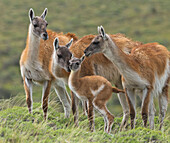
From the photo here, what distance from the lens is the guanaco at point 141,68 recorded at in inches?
328

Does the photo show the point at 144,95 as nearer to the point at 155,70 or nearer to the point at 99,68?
the point at 155,70

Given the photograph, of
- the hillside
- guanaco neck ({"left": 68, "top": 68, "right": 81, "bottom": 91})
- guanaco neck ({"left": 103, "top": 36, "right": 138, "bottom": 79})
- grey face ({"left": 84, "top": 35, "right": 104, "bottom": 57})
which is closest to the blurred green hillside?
the hillside

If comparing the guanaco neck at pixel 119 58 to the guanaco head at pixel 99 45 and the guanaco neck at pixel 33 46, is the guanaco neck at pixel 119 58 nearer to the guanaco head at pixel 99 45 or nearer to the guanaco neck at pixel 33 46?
the guanaco head at pixel 99 45

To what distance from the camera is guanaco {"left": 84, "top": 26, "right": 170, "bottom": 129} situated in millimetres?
8344

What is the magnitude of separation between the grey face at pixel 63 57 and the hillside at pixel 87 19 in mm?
22159

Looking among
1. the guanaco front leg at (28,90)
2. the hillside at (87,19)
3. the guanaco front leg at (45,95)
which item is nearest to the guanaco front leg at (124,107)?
the guanaco front leg at (45,95)

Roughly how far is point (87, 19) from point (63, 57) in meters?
34.7

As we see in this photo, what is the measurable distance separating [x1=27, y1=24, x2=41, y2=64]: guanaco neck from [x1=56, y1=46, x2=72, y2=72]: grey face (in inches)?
33.0

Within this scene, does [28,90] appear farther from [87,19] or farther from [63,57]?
[87,19]

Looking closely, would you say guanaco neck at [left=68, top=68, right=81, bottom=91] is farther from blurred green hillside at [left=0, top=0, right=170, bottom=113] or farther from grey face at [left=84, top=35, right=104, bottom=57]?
blurred green hillside at [left=0, top=0, right=170, bottom=113]

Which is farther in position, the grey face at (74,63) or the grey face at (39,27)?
the grey face at (39,27)

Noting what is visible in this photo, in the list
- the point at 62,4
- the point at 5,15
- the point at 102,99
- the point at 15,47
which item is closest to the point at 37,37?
the point at 102,99

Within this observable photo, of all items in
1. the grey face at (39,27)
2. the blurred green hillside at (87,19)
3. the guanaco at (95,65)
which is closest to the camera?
the guanaco at (95,65)

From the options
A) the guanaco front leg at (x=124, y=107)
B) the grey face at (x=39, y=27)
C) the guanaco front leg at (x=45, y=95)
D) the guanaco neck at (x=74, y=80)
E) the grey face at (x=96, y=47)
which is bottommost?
the guanaco front leg at (x=124, y=107)
